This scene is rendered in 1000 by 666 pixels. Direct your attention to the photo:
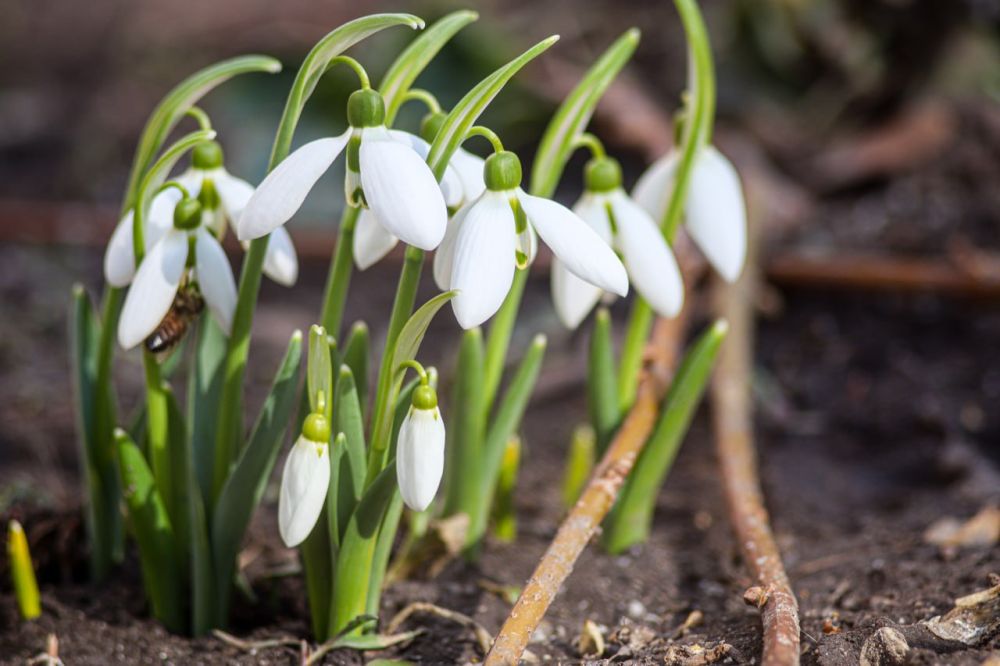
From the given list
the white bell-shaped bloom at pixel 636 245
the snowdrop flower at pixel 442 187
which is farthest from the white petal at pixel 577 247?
the white bell-shaped bloom at pixel 636 245

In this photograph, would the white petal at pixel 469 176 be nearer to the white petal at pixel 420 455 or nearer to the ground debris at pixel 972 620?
the white petal at pixel 420 455

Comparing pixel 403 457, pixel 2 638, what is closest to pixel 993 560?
pixel 403 457

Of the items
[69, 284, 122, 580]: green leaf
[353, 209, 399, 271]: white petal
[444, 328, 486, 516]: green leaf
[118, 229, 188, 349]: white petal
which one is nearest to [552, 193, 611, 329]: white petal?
[444, 328, 486, 516]: green leaf

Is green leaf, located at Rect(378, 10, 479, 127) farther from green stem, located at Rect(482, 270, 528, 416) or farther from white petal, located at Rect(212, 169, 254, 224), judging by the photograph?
green stem, located at Rect(482, 270, 528, 416)

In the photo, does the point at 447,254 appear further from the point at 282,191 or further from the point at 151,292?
the point at 151,292

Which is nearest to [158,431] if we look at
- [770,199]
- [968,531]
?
[968,531]

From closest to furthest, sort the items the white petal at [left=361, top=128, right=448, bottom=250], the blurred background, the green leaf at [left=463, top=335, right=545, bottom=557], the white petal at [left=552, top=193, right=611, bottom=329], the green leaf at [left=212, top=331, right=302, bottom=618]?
1. the white petal at [left=361, top=128, right=448, bottom=250]
2. the green leaf at [left=212, top=331, right=302, bottom=618]
3. the white petal at [left=552, top=193, right=611, bottom=329]
4. the green leaf at [left=463, top=335, right=545, bottom=557]
5. the blurred background
